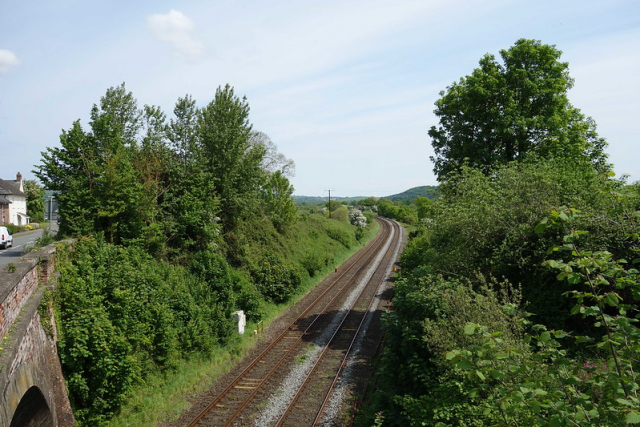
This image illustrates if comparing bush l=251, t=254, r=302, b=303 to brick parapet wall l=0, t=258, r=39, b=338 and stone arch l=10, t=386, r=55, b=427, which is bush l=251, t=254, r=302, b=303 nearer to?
brick parapet wall l=0, t=258, r=39, b=338

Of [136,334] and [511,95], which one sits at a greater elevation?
[511,95]

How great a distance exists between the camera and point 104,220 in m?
14.8

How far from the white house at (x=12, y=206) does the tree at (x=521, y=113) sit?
44.5 m

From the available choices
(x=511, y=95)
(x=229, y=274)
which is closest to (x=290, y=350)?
(x=229, y=274)

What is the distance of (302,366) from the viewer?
14.4 meters

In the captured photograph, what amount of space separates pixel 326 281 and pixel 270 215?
6402 mm

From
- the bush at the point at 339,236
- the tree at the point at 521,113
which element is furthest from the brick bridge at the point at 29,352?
the bush at the point at 339,236

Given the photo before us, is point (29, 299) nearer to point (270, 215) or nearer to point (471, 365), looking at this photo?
point (471, 365)

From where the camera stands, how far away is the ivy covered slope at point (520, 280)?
3.63 meters

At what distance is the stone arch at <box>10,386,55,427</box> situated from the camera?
727 cm

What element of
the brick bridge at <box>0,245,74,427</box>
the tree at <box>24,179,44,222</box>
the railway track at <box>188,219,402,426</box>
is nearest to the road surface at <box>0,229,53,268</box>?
the brick bridge at <box>0,245,74,427</box>

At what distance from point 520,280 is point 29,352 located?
42.0 feet

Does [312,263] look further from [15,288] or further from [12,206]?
[12,206]

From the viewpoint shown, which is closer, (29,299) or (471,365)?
(471,365)
